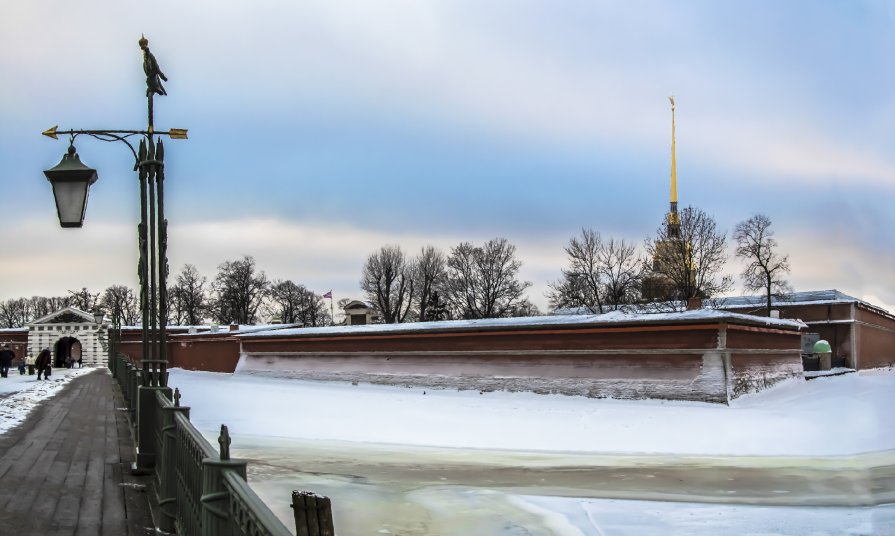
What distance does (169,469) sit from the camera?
6117 millimetres

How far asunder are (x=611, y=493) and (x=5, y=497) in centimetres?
721

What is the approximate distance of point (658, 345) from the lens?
66.9ft

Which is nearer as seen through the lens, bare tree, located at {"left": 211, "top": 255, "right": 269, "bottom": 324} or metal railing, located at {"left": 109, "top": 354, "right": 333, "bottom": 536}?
metal railing, located at {"left": 109, "top": 354, "right": 333, "bottom": 536}

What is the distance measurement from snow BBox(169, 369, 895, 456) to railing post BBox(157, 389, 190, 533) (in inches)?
396

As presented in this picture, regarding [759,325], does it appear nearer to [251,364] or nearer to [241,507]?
[241,507]

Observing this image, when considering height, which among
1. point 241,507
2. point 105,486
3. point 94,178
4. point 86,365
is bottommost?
A: point 86,365

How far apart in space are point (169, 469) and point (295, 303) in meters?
79.4

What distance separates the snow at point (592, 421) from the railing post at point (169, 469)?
10.1 m

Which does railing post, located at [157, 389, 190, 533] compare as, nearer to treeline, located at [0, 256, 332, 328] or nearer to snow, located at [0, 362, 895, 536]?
snow, located at [0, 362, 895, 536]

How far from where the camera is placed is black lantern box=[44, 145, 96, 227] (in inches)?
330

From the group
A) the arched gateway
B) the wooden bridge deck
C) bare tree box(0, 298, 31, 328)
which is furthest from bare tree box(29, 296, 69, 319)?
the wooden bridge deck

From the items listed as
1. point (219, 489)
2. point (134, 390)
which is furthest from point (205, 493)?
point (134, 390)

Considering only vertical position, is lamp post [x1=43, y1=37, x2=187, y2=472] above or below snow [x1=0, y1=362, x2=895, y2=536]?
above

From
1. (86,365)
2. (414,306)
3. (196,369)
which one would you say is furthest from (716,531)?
(86,365)
